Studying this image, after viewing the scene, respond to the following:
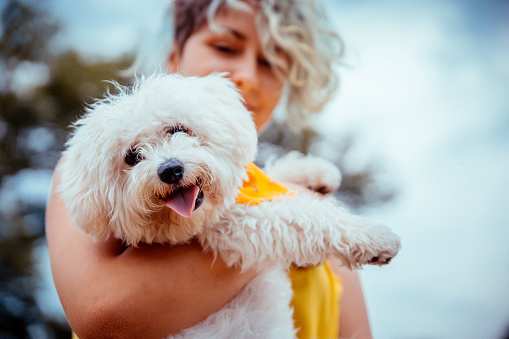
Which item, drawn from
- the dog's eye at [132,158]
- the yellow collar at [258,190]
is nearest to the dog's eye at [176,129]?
the dog's eye at [132,158]

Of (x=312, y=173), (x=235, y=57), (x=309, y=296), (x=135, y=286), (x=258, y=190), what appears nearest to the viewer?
(x=135, y=286)

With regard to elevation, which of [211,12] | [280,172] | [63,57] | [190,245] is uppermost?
[63,57]

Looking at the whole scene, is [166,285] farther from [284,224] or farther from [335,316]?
[335,316]

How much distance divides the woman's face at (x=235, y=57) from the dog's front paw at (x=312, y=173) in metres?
0.32

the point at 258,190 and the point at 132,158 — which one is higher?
the point at 258,190

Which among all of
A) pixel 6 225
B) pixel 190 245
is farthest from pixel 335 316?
pixel 6 225

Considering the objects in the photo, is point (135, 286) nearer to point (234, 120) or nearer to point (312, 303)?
A: point (234, 120)

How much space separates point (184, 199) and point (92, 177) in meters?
0.26

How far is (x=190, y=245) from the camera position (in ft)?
3.50

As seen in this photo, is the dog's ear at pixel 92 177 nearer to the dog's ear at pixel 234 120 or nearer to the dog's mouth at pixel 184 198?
the dog's mouth at pixel 184 198

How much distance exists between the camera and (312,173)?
1.44m

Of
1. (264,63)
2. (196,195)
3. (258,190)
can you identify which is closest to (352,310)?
(258,190)

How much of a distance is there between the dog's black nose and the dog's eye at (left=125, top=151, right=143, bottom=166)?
121 millimetres

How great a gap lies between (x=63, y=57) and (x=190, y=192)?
4.13 m
